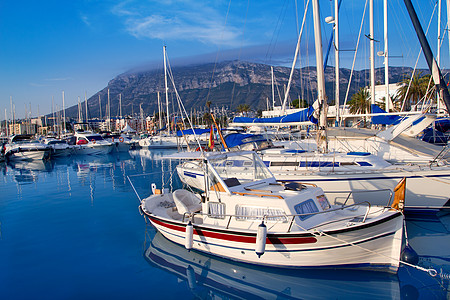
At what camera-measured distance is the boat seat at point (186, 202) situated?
452 inches

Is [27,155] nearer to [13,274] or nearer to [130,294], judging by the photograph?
[13,274]

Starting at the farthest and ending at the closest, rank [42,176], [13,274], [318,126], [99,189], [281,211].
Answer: [42,176] < [99,189] < [318,126] < [13,274] < [281,211]

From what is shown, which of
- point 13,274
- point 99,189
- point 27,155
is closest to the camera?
point 13,274

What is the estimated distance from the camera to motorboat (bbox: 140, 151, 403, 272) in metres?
8.28

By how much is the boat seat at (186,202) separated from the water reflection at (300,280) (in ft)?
5.28

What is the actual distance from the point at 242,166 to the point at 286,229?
13.6ft

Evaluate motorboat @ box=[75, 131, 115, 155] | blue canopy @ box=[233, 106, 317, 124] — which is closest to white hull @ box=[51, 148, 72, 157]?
motorboat @ box=[75, 131, 115, 155]

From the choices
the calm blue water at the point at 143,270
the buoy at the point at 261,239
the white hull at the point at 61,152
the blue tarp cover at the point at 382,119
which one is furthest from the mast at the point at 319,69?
the white hull at the point at 61,152

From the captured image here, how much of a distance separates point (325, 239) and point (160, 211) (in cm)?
643

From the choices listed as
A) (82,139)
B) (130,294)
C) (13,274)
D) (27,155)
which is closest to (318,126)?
(130,294)

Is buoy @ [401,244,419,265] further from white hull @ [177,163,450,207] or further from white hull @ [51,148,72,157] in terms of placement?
white hull @ [51,148,72,157]

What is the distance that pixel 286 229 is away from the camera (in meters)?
8.68

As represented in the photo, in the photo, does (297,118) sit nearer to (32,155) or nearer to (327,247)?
(327,247)

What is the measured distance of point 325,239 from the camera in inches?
327
